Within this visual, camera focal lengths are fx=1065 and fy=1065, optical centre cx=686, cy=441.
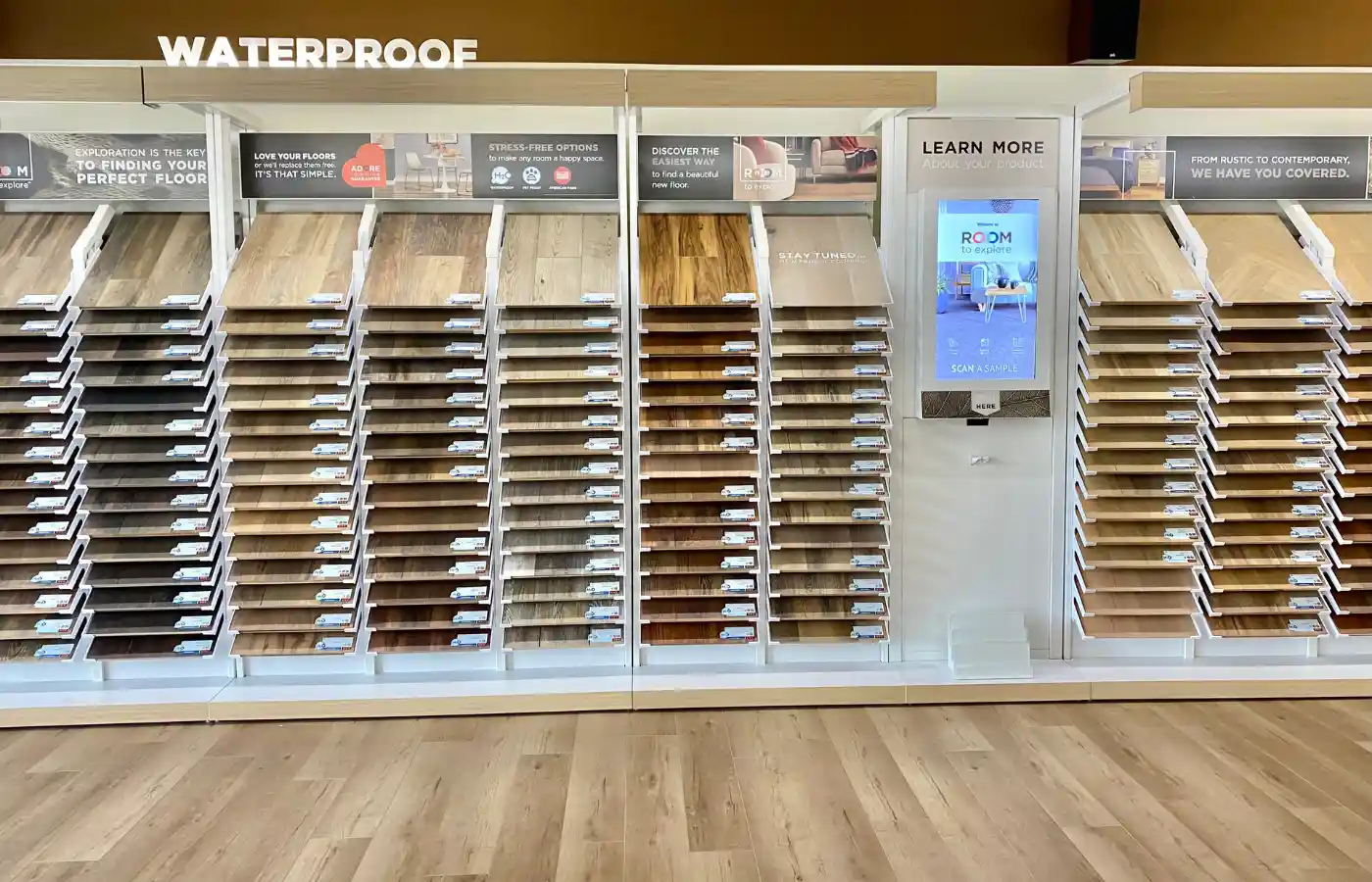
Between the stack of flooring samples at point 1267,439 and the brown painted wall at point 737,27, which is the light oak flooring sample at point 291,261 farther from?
the stack of flooring samples at point 1267,439

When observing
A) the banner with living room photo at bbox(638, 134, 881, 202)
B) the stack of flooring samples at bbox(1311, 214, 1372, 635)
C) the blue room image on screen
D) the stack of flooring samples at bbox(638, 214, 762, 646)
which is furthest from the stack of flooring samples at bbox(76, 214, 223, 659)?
the stack of flooring samples at bbox(1311, 214, 1372, 635)

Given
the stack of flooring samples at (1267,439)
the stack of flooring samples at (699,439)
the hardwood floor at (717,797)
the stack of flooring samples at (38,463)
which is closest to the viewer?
the hardwood floor at (717,797)

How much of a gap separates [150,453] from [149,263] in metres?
0.74

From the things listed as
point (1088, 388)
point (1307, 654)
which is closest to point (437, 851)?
point (1088, 388)

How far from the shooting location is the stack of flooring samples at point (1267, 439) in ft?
13.8

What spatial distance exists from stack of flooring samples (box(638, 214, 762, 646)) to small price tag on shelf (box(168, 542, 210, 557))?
1.66 meters

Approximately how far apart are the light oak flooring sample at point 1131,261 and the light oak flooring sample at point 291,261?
2.93 metres

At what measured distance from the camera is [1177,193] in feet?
14.4

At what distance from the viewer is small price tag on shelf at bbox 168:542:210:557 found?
4047mm

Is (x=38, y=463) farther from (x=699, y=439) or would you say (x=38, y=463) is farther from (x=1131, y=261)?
(x=1131, y=261)

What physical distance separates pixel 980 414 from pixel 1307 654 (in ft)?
5.60

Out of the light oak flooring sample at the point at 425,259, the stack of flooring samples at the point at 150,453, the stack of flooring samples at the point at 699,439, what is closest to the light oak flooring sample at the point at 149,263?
the stack of flooring samples at the point at 150,453

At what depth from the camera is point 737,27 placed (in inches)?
173

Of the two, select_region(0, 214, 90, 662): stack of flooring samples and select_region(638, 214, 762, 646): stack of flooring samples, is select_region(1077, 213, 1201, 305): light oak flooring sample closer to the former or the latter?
select_region(638, 214, 762, 646): stack of flooring samples
